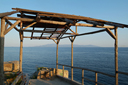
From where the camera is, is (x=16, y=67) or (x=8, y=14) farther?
(x=16, y=67)

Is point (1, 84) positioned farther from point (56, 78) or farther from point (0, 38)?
point (56, 78)

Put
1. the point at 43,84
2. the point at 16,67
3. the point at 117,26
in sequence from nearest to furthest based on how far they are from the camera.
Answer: the point at 117,26 → the point at 43,84 → the point at 16,67

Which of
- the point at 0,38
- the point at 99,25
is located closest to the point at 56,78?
the point at 99,25

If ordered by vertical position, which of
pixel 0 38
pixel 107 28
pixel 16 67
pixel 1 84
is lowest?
pixel 16 67

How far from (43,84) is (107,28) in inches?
195

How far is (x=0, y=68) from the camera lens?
343 cm

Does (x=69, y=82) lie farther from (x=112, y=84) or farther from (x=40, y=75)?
(x=112, y=84)

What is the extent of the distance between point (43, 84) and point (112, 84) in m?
14.1

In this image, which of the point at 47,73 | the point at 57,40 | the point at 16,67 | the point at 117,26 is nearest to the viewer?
the point at 117,26

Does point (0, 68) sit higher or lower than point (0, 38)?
lower

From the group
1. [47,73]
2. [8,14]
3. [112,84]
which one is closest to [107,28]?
[8,14]

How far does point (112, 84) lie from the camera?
57.5 feet

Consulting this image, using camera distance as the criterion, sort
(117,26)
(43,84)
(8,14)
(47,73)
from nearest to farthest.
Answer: (8,14)
(117,26)
(43,84)
(47,73)

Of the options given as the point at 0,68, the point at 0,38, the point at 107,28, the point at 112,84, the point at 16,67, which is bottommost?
the point at 112,84
